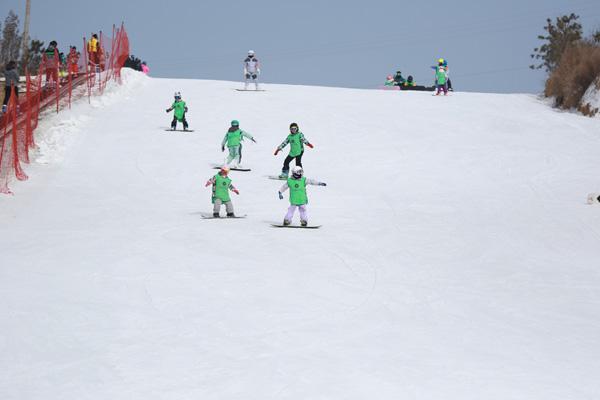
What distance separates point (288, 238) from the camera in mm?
15398

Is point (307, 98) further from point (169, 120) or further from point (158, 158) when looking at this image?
point (158, 158)

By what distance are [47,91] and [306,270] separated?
706 inches

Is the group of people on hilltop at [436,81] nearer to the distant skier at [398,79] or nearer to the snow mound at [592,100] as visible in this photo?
the distant skier at [398,79]

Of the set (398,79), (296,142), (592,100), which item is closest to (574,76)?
(592,100)

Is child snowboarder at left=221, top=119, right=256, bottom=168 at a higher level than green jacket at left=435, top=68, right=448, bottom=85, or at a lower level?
lower

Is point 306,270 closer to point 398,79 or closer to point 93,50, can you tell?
point 93,50

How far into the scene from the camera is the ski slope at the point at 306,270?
29.6 ft


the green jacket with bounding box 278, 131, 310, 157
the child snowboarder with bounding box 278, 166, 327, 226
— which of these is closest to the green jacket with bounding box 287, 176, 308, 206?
the child snowboarder with bounding box 278, 166, 327, 226

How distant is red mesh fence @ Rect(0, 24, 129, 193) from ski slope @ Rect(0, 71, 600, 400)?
0.61m

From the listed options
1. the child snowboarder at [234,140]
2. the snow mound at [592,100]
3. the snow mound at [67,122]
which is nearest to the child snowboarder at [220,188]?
the child snowboarder at [234,140]

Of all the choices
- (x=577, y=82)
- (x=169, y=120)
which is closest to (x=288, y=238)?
(x=169, y=120)

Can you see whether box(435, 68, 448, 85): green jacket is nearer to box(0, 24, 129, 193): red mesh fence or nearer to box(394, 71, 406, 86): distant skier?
box(394, 71, 406, 86): distant skier

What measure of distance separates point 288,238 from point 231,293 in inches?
146

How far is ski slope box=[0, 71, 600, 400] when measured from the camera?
9016 mm
